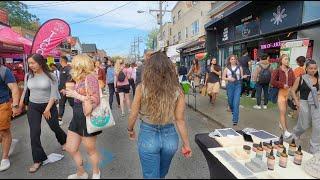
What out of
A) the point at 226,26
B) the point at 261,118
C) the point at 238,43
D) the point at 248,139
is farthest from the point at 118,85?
the point at 226,26

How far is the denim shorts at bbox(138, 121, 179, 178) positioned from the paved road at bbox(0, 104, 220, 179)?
0.97ft

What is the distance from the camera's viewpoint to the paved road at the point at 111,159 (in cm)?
393

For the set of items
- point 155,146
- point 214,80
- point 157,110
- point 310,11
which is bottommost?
point 155,146

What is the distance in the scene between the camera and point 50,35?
7.00 m

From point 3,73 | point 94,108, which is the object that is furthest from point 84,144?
point 3,73

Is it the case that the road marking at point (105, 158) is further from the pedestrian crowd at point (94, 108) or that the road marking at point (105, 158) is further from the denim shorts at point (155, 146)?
the denim shorts at point (155, 146)

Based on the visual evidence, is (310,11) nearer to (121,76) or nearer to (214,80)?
(214,80)

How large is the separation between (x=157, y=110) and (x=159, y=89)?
7.7 inches

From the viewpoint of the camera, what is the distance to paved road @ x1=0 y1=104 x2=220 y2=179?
3.93 m

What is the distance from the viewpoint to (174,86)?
8.97 feet

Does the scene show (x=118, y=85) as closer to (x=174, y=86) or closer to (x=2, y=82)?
(x=2, y=82)

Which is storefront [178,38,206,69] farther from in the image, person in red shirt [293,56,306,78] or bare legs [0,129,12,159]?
bare legs [0,129,12,159]

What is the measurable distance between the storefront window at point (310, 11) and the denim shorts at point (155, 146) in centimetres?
785

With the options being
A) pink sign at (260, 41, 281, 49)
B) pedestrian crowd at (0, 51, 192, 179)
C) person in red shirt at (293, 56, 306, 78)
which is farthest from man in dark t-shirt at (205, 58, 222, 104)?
pedestrian crowd at (0, 51, 192, 179)
